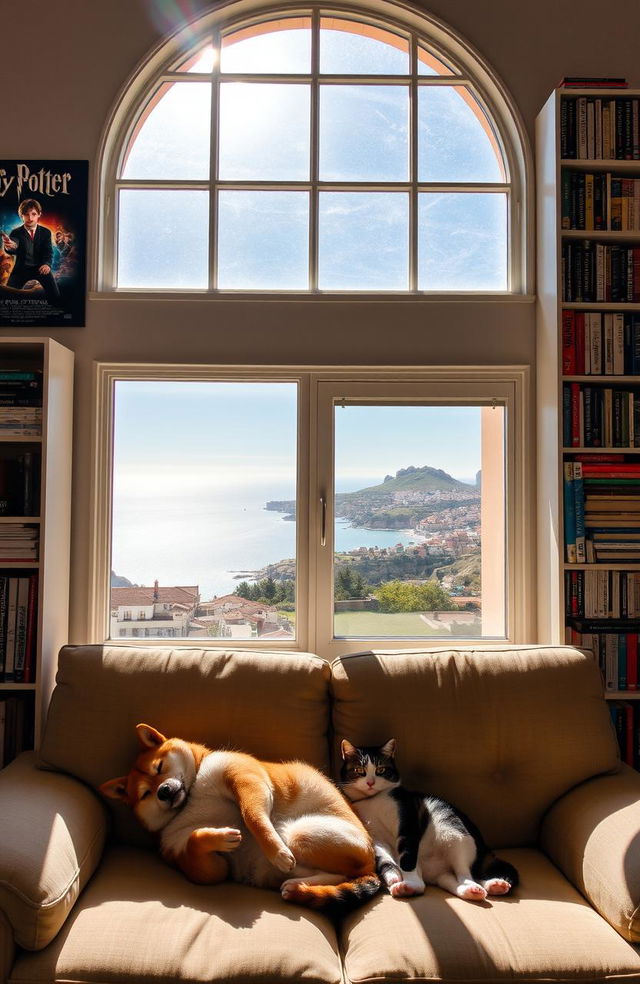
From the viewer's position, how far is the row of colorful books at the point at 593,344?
7.96 ft

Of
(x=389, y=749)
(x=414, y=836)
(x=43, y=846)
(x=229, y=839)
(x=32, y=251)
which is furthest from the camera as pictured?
(x=32, y=251)

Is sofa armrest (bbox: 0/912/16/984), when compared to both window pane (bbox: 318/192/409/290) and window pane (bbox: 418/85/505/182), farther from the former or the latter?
window pane (bbox: 418/85/505/182)

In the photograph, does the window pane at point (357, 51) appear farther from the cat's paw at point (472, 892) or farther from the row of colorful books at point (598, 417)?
the cat's paw at point (472, 892)

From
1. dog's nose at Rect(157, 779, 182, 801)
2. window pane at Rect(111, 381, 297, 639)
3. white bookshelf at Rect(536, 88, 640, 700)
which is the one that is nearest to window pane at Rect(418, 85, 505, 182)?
white bookshelf at Rect(536, 88, 640, 700)

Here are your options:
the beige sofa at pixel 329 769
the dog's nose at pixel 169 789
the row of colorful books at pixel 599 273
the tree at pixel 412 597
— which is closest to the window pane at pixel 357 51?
the row of colorful books at pixel 599 273

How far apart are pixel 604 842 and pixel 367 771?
60 cm

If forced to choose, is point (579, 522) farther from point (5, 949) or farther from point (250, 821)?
point (5, 949)

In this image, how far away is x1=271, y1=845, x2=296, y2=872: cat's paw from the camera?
167cm

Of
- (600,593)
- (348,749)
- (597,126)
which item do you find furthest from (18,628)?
(597,126)

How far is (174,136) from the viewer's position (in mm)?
2678

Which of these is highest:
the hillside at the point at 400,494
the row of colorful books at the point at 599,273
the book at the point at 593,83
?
the book at the point at 593,83

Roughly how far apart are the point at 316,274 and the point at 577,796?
1.92 m

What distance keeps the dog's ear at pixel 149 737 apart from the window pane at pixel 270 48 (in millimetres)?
2333

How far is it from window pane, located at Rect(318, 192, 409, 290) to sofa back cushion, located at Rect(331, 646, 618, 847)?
1.38 metres
